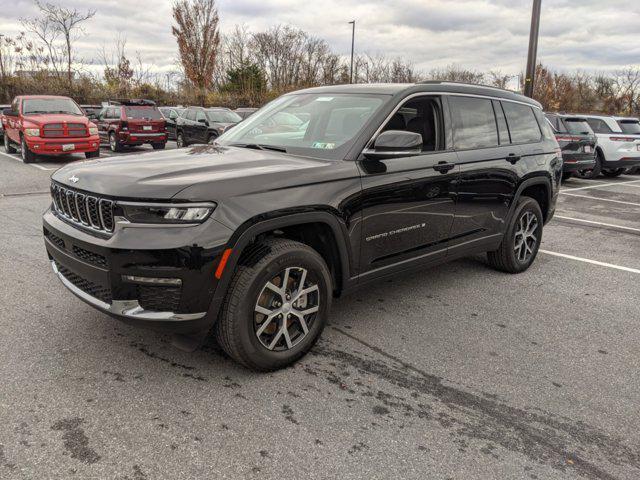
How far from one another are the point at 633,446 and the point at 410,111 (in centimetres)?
259

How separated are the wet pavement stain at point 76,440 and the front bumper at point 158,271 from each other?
57 cm

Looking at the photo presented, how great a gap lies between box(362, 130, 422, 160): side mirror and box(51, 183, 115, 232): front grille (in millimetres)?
1681

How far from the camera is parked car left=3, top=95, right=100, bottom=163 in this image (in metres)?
13.2

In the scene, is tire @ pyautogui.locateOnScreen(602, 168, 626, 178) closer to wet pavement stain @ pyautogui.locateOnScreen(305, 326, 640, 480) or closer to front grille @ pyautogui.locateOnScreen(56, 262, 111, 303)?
wet pavement stain @ pyautogui.locateOnScreen(305, 326, 640, 480)

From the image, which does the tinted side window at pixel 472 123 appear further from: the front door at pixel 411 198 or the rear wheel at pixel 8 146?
the rear wheel at pixel 8 146

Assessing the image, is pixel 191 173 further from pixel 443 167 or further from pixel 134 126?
pixel 134 126

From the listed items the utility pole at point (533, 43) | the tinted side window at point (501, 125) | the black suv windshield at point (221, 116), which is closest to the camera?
the tinted side window at point (501, 125)

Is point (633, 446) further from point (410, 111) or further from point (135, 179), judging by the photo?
point (135, 179)

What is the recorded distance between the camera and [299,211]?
305 centimetres

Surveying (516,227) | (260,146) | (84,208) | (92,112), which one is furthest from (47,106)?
(516,227)

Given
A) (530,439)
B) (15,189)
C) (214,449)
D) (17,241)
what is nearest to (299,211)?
(214,449)

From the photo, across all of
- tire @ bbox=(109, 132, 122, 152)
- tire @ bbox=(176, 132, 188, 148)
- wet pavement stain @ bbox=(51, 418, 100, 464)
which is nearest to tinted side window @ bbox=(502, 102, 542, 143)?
wet pavement stain @ bbox=(51, 418, 100, 464)

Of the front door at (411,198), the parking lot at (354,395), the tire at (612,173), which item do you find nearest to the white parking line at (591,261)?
the parking lot at (354,395)

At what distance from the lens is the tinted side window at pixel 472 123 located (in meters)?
4.25
